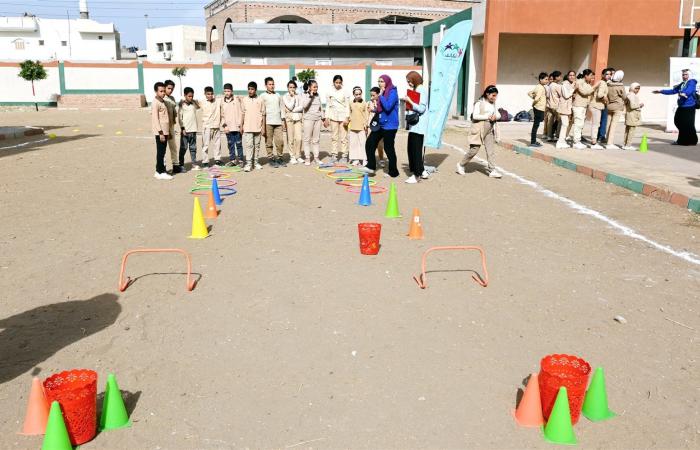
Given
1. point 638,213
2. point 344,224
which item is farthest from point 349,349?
point 638,213

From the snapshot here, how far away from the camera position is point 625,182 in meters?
10.1

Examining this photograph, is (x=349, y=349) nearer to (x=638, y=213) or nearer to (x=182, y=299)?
(x=182, y=299)

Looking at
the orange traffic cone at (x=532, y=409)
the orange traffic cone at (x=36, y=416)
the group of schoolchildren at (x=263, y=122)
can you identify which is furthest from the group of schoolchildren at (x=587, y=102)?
the orange traffic cone at (x=36, y=416)

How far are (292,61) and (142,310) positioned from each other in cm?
4304

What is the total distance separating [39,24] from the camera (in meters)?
68.1

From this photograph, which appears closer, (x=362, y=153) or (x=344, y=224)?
(x=344, y=224)

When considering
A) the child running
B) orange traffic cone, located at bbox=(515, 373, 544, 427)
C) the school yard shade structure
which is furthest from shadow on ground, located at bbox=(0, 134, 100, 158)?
orange traffic cone, located at bbox=(515, 373, 544, 427)

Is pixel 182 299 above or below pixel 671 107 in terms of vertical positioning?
below

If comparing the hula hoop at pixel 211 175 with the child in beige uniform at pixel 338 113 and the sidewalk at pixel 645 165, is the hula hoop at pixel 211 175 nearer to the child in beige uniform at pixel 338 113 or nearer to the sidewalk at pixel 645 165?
the child in beige uniform at pixel 338 113

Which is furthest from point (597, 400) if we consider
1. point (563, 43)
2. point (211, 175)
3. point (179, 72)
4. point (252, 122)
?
point (179, 72)

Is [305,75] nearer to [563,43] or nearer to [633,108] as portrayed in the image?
[563,43]

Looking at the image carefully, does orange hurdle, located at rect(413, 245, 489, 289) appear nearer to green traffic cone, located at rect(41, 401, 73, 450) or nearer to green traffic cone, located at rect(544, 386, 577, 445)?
green traffic cone, located at rect(544, 386, 577, 445)

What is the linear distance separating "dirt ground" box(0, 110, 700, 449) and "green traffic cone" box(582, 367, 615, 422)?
5 cm

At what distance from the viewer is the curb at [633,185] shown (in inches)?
338
